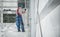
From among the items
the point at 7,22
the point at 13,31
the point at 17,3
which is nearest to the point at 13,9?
the point at 17,3

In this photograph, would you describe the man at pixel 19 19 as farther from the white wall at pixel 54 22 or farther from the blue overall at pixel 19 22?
the white wall at pixel 54 22

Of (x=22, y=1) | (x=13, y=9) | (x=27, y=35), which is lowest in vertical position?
(x=27, y=35)

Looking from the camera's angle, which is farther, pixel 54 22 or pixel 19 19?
pixel 19 19

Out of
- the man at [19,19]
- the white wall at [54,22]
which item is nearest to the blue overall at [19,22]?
the man at [19,19]

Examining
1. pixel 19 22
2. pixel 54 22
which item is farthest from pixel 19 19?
pixel 54 22

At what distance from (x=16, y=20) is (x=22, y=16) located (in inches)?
5.3

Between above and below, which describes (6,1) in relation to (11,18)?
above

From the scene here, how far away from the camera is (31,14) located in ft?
6.84

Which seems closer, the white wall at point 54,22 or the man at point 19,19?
the white wall at point 54,22

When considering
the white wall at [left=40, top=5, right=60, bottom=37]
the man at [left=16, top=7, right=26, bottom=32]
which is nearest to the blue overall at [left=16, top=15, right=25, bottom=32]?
the man at [left=16, top=7, right=26, bottom=32]

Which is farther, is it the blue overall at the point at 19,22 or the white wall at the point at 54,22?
the blue overall at the point at 19,22

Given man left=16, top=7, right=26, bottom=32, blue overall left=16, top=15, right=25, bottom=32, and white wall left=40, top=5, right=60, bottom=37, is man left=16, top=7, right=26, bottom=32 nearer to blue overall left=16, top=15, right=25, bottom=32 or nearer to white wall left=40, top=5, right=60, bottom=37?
blue overall left=16, top=15, right=25, bottom=32

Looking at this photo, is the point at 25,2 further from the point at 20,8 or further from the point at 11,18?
the point at 11,18

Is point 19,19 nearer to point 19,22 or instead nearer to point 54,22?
point 19,22
